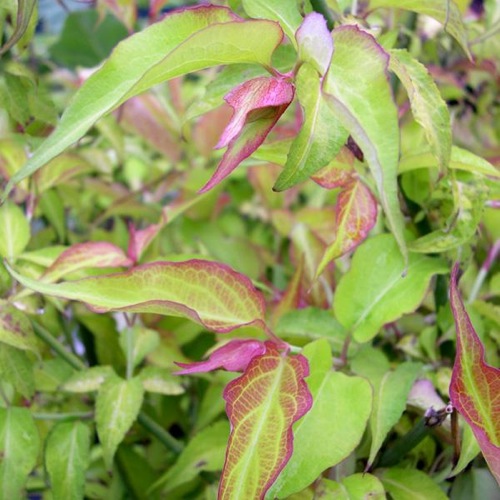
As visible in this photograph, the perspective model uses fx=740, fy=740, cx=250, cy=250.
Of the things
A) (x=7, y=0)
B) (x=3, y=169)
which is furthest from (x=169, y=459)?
(x=7, y=0)

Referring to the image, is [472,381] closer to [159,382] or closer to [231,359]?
[231,359]

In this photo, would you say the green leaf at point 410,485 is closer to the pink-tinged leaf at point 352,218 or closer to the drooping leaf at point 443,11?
the pink-tinged leaf at point 352,218

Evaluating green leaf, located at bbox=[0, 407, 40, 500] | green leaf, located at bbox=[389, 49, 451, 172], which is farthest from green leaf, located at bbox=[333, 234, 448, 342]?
green leaf, located at bbox=[0, 407, 40, 500]

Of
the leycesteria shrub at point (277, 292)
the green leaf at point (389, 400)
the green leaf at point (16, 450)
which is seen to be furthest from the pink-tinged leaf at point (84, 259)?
the green leaf at point (389, 400)

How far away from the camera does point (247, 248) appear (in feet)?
2.71

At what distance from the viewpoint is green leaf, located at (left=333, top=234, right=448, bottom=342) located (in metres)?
0.50

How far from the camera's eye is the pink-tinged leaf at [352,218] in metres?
0.44

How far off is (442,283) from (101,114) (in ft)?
1.03

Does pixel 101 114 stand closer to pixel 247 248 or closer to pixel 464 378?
pixel 464 378

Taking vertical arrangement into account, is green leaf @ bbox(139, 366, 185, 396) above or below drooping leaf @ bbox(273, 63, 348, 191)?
below

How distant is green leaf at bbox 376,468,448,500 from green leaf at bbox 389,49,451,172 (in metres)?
0.21

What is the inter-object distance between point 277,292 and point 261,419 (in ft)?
1.03

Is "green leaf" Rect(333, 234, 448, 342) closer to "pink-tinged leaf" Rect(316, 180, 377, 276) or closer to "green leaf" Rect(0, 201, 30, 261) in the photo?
"pink-tinged leaf" Rect(316, 180, 377, 276)

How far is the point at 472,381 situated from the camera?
399 mm
